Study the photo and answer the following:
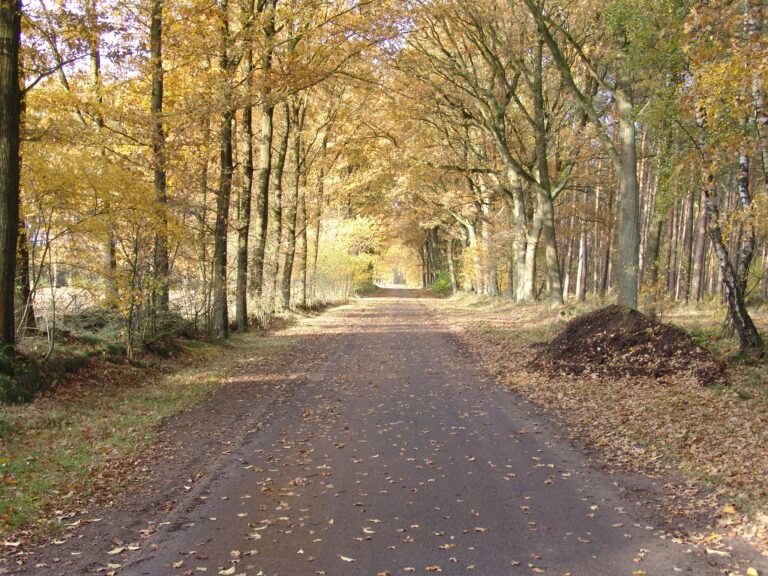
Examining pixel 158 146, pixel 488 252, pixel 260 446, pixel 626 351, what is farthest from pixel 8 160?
pixel 488 252

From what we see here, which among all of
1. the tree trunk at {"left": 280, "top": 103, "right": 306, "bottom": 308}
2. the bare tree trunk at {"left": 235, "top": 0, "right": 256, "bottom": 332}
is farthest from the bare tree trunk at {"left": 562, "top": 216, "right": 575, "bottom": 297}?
the bare tree trunk at {"left": 235, "top": 0, "right": 256, "bottom": 332}

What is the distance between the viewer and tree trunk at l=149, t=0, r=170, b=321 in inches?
486

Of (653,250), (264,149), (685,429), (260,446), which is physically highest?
(264,149)

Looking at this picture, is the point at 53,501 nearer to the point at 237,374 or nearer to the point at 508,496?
the point at 508,496

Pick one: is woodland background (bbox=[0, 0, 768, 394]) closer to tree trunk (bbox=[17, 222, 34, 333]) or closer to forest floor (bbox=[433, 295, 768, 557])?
tree trunk (bbox=[17, 222, 34, 333])

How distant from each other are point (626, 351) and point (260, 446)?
7233 millimetres

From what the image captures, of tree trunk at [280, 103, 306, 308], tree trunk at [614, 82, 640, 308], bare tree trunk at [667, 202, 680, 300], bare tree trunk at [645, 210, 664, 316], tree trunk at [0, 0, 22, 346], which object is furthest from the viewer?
bare tree trunk at [667, 202, 680, 300]

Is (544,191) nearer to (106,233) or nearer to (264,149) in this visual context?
(264,149)

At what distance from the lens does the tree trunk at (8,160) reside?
28.3 ft

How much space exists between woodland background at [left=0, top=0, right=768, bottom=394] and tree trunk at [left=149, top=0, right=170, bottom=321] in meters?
0.06

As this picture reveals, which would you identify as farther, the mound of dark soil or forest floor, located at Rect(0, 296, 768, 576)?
the mound of dark soil

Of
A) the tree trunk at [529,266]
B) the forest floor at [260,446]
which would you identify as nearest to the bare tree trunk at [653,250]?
the forest floor at [260,446]

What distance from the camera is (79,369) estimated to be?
394 inches

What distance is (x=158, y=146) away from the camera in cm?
1335
